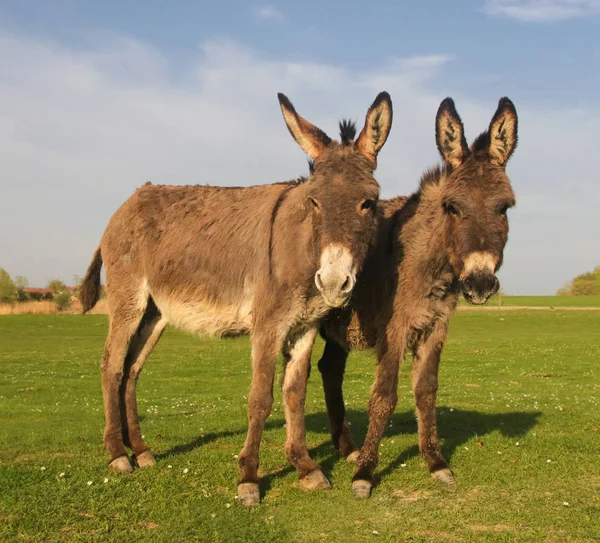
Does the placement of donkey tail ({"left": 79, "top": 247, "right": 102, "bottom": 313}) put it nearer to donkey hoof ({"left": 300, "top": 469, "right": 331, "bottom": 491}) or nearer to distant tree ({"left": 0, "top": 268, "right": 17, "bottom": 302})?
donkey hoof ({"left": 300, "top": 469, "right": 331, "bottom": 491})

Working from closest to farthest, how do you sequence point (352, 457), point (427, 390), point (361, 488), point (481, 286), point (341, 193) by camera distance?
point (481, 286)
point (341, 193)
point (361, 488)
point (427, 390)
point (352, 457)

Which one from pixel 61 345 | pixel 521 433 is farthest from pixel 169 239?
pixel 61 345

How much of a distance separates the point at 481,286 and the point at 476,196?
104 centimetres

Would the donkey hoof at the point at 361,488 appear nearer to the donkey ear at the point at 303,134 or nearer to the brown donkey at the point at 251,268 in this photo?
the brown donkey at the point at 251,268

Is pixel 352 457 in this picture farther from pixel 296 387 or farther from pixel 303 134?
pixel 303 134

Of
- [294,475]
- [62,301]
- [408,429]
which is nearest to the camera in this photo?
[294,475]

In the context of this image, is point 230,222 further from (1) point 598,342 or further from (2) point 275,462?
(1) point 598,342

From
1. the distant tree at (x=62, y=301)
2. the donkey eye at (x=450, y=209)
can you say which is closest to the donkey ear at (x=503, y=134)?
the donkey eye at (x=450, y=209)

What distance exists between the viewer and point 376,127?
21.6 feet

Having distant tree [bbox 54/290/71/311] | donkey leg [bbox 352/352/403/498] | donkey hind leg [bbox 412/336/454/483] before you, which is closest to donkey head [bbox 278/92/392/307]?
donkey leg [bbox 352/352/403/498]

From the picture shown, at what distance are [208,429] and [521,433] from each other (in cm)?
478

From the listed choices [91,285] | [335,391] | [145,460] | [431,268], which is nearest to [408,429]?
[335,391]

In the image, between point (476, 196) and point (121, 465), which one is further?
point (121, 465)

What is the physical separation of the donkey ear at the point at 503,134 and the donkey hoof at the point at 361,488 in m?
3.66
